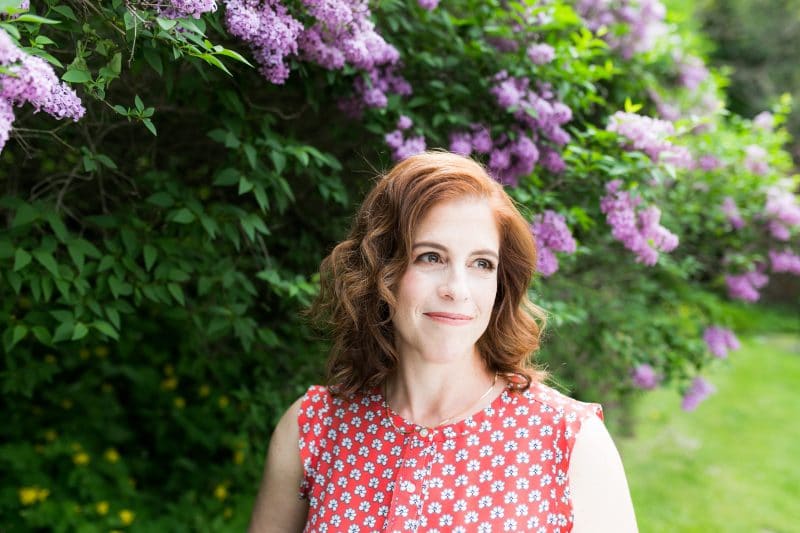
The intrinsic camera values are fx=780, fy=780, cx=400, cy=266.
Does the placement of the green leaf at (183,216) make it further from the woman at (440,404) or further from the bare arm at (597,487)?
the bare arm at (597,487)

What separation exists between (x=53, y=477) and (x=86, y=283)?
152 centimetres

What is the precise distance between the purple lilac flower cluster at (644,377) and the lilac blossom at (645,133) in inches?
53.3

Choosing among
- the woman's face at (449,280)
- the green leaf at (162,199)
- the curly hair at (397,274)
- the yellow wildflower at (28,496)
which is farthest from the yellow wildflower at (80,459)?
the woman's face at (449,280)

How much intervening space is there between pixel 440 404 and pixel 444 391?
0.10 feet

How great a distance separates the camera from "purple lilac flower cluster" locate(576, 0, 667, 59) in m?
3.19

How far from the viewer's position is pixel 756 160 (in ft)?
11.8

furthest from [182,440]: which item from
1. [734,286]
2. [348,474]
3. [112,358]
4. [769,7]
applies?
[769,7]

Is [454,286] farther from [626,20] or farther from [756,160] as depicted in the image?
[756,160]

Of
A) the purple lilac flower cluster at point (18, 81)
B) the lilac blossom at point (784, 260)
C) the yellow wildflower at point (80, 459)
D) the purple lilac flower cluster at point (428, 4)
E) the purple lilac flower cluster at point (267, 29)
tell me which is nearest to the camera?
the purple lilac flower cluster at point (18, 81)

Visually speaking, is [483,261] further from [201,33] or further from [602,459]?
[201,33]

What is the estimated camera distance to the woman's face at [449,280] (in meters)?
1.57

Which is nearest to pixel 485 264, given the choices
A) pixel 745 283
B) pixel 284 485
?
pixel 284 485

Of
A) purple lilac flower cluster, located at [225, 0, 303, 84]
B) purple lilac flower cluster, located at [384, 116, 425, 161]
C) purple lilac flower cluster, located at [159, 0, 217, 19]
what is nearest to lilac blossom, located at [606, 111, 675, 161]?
purple lilac flower cluster, located at [384, 116, 425, 161]

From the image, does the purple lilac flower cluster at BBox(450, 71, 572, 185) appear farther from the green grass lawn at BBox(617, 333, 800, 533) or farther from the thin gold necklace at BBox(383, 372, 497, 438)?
the green grass lawn at BBox(617, 333, 800, 533)
